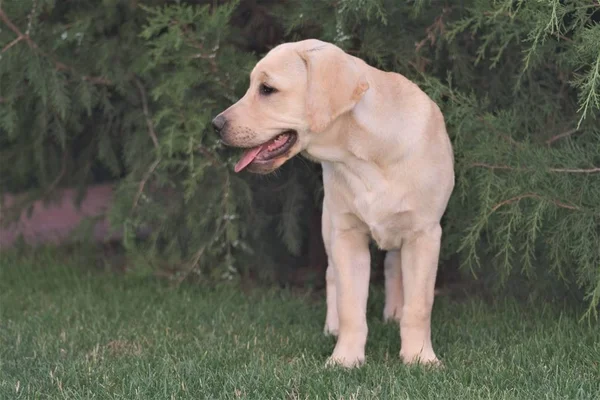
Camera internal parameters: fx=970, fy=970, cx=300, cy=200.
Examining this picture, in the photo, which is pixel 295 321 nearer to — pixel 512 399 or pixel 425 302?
pixel 425 302

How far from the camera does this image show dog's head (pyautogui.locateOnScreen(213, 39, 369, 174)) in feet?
10.9

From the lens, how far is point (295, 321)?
459cm

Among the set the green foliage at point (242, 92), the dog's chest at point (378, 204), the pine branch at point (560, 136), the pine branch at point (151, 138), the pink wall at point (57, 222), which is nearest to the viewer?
the dog's chest at point (378, 204)

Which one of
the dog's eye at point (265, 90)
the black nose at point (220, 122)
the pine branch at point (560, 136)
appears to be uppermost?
the dog's eye at point (265, 90)

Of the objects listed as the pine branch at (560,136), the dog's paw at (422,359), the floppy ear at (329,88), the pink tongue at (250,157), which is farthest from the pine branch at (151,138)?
the pine branch at (560,136)

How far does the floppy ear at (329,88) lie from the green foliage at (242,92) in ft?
2.25

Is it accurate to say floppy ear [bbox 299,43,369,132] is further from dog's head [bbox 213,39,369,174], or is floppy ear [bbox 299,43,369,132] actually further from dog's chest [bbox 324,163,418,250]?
dog's chest [bbox 324,163,418,250]

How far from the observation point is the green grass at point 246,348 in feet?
10.9

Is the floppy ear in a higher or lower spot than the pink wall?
higher

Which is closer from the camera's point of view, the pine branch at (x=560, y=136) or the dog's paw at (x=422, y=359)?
the dog's paw at (x=422, y=359)

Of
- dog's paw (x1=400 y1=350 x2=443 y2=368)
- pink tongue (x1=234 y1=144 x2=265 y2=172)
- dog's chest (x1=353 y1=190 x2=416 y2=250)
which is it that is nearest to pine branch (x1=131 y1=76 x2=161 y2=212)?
pink tongue (x1=234 y1=144 x2=265 y2=172)

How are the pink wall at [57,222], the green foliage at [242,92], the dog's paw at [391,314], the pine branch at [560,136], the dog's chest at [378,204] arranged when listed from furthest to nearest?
the pink wall at [57,222] → the dog's paw at [391,314] → the pine branch at [560,136] → the green foliage at [242,92] → the dog's chest at [378,204]

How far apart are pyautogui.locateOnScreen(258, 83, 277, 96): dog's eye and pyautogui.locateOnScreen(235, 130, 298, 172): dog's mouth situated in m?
0.15

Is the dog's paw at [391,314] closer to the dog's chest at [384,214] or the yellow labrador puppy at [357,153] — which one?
the yellow labrador puppy at [357,153]
